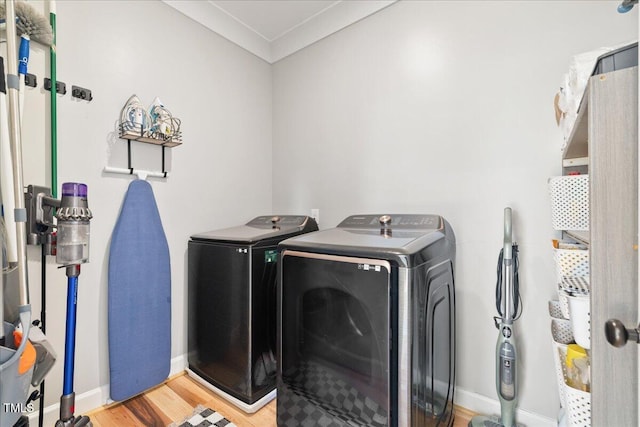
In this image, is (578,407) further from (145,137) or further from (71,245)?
(145,137)

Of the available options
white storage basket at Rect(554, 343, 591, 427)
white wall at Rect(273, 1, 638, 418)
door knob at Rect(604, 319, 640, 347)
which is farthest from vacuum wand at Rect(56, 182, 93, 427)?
white storage basket at Rect(554, 343, 591, 427)

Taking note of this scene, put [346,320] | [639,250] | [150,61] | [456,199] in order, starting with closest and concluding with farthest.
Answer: [639,250], [346,320], [456,199], [150,61]

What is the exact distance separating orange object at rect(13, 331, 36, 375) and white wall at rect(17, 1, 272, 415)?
27.3 inches

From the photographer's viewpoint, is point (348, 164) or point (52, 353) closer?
point (52, 353)

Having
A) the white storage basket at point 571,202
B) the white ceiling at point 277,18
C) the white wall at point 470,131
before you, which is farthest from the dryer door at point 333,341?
the white ceiling at point 277,18

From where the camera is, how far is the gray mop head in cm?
126

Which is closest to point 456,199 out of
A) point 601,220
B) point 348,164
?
point 348,164

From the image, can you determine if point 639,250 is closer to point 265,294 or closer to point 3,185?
point 265,294

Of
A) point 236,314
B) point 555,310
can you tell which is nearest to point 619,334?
point 555,310

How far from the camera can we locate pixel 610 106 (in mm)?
595

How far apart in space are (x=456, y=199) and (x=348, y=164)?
0.82 meters

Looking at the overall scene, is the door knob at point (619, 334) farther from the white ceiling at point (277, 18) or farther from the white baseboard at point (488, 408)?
the white ceiling at point (277, 18)

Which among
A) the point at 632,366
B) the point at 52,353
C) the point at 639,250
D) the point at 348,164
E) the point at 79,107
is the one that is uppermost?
the point at 79,107

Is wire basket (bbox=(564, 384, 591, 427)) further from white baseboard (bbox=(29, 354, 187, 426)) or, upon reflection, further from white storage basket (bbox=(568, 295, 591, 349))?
white baseboard (bbox=(29, 354, 187, 426))
